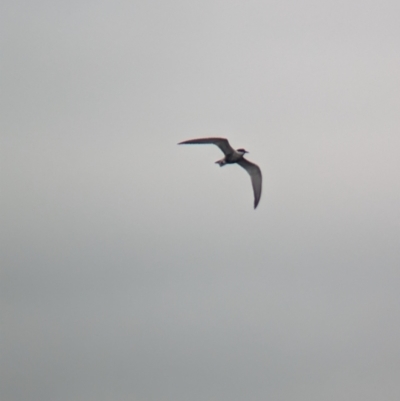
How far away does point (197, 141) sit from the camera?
35.5m

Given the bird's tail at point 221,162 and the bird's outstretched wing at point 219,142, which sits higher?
the bird's outstretched wing at point 219,142

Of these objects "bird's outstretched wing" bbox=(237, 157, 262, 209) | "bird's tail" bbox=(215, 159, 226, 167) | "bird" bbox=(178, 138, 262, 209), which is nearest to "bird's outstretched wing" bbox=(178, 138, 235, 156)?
"bird" bbox=(178, 138, 262, 209)

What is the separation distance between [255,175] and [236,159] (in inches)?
109

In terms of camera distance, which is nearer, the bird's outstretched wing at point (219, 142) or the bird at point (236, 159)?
the bird's outstretched wing at point (219, 142)

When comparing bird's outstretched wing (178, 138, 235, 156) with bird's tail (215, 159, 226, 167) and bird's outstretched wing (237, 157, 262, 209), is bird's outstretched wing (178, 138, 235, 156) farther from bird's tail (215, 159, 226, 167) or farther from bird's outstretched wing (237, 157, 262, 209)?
bird's outstretched wing (237, 157, 262, 209)

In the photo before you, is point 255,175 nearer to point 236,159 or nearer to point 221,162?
point 236,159

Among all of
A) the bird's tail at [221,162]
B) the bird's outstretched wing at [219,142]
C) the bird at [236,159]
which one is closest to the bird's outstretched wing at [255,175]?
the bird at [236,159]

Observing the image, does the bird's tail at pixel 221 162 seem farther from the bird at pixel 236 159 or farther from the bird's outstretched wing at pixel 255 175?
the bird's outstretched wing at pixel 255 175

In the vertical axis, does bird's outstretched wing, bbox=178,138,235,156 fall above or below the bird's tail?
above

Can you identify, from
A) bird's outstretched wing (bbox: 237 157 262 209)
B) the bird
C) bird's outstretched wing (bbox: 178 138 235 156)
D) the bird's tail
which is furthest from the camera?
bird's outstretched wing (bbox: 237 157 262 209)

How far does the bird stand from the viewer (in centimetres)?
3654

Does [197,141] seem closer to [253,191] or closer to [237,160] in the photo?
[237,160]

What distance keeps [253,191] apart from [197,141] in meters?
7.42

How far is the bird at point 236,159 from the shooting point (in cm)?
3654
